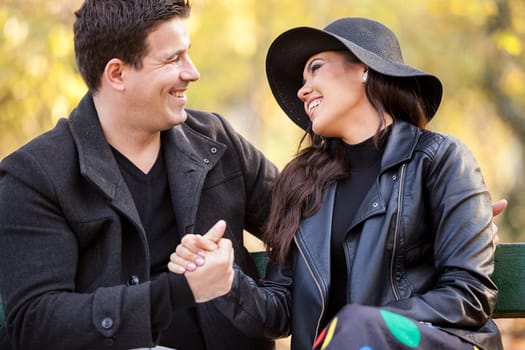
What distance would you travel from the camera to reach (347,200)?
388cm

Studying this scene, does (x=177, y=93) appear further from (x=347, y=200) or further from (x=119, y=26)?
(x=347, y=200)

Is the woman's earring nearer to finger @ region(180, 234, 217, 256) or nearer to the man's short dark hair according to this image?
the man's short dark hair

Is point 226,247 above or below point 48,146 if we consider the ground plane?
below

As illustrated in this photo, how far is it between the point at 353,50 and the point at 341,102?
0.73 ft

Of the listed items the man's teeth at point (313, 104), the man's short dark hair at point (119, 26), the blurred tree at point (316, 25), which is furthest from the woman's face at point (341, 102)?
the blurred tree at point (316, 25)

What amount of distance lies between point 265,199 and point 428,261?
2.74ft

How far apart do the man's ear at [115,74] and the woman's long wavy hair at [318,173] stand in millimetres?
744

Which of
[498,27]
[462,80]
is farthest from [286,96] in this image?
[462,80]

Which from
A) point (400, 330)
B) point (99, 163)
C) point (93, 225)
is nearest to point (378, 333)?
point (400, 330)

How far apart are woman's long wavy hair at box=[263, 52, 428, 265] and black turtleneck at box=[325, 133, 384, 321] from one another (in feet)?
0.13

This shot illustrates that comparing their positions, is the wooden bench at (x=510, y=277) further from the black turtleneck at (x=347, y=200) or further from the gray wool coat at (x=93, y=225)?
the gray wool coat at (x=93, y=225)

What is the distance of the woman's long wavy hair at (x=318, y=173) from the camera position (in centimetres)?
387

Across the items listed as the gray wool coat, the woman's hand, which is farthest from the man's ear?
the woman's hand

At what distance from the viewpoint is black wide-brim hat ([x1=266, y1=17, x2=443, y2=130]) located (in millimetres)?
3775
